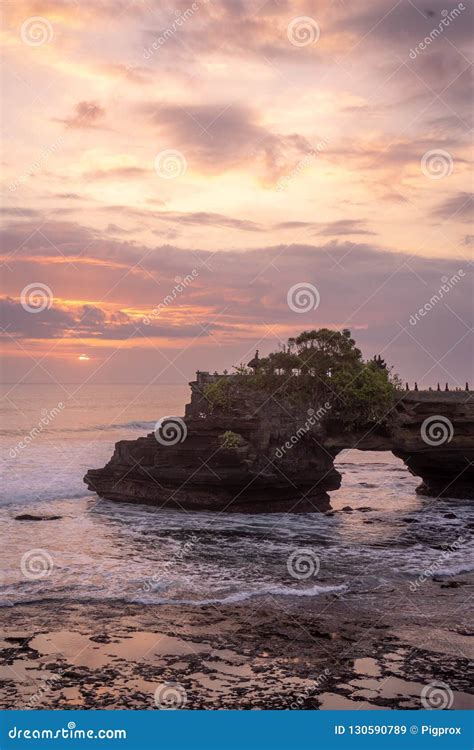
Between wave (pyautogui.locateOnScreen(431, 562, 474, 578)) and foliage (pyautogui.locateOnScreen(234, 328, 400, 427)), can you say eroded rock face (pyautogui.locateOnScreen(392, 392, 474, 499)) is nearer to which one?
foliage (pyautogui.locateOnScreen(234, 328, 400, 427))

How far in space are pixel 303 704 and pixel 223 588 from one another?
8638 mm

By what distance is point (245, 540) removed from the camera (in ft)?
97.0

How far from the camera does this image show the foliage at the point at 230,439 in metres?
35.8

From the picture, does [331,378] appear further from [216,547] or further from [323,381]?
[216,547]

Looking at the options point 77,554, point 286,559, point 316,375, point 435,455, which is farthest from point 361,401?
point 77,554

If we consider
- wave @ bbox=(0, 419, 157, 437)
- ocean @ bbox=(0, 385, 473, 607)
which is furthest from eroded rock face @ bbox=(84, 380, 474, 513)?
wave @ bbox=(0, 419, 157, 437)

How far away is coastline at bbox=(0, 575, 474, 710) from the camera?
13.8m

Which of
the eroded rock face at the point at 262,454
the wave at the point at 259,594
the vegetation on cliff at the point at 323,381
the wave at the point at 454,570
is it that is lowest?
the wave at the point at 259,594

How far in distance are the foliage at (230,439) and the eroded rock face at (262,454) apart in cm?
10

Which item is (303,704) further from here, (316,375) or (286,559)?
(316,375)

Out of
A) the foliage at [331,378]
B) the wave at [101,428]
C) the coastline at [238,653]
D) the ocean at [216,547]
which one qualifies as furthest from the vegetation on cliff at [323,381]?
the wave at [101,428]

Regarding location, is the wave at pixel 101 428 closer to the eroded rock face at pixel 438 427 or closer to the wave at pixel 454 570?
the eroded rock face at pixel 438 427

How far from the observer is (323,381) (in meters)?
37.8

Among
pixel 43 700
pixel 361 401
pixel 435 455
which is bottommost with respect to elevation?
pixel 43 700
